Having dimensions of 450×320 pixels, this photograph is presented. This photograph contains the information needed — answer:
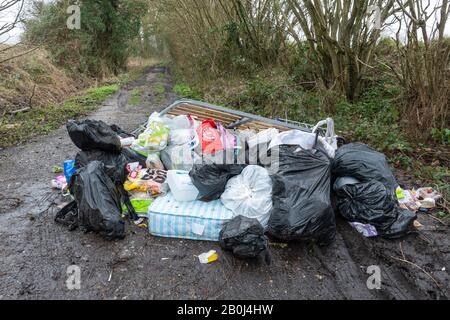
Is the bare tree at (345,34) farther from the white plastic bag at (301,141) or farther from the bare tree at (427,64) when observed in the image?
the white plastic bag at (301,141)

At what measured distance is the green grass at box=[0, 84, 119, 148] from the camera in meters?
5.45

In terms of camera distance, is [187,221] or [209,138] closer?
[187,221]

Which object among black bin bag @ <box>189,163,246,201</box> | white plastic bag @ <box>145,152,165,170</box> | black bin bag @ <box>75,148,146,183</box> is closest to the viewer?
black bin bag @ <box>189,163,246,201</box>

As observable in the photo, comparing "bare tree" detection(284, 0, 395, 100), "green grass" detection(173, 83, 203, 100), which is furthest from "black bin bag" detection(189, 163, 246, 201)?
"green grass" detection(173, 83, 203, 100)

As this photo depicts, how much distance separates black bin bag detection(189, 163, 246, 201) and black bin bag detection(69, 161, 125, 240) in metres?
0.70

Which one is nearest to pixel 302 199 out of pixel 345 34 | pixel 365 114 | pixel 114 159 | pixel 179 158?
pixel 179 158

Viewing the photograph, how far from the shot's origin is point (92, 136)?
3.32 metres

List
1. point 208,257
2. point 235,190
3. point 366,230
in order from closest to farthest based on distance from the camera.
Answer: point 208,257
point 366,230
point 235,190

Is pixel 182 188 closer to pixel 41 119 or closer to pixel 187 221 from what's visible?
pixel 187 221

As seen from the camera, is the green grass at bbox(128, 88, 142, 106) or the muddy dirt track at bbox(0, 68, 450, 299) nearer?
the muddy dirt track at bbox(0, 68, 450, 299)

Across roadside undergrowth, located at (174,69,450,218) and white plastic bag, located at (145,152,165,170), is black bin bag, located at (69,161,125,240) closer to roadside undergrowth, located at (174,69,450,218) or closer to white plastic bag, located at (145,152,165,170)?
white plastic bag, located at (145,152,165,170)

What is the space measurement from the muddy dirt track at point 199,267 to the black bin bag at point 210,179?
0.45 m

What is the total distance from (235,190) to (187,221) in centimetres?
50

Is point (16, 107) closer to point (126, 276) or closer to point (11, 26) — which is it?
point (11, 26)
